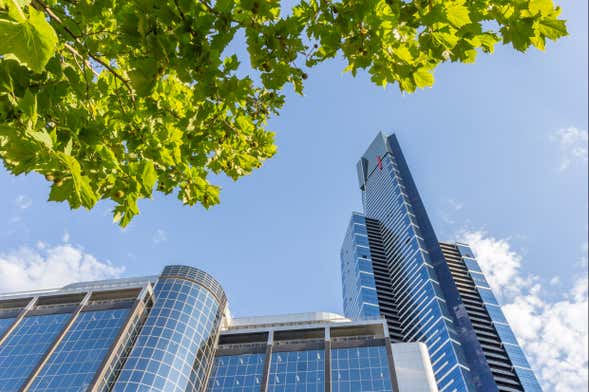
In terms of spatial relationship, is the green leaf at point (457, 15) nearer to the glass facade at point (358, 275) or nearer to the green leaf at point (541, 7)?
the green leaf at point (541, 7)

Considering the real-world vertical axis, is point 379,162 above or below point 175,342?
above

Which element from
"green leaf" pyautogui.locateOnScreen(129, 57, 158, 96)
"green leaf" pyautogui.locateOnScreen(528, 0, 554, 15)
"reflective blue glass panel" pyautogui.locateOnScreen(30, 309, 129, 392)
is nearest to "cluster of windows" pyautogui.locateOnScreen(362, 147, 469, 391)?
"reflective blue glass panel" pyautogui.locateOnScreen(30, 309, 129, 392)

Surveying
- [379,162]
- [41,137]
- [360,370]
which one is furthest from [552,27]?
[379,162]

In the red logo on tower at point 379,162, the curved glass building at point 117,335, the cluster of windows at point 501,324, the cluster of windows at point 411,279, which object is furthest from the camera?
the red logo on tower at point 379,162

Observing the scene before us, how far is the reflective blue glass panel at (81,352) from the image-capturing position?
3788cm

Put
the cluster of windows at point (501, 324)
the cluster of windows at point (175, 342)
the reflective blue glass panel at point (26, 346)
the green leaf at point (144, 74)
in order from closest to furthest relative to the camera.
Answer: the green leaf at point (144, 74)
the cluster of windows at point (175, 342)
the reflective blue glass panel at point (26, 346)
the cluster of windows at point (501, 324)

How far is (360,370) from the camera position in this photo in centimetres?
4300

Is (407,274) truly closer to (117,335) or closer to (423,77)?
(117,335)

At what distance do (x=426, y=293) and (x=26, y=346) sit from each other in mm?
90474

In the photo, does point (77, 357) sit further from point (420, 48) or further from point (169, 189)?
point (420, 48)

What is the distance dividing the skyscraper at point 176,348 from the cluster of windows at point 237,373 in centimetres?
12

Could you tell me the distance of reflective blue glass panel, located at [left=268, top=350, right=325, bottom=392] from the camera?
4309cm

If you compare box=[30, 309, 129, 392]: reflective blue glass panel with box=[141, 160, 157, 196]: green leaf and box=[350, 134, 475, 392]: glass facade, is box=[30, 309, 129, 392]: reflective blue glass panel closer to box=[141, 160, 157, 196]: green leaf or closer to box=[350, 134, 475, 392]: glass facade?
box=[141, 160, 157, 196]: green leaf

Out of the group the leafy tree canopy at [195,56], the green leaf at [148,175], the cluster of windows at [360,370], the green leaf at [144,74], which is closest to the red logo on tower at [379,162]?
the cluster of windows at [360,370]
